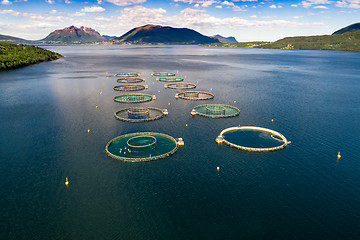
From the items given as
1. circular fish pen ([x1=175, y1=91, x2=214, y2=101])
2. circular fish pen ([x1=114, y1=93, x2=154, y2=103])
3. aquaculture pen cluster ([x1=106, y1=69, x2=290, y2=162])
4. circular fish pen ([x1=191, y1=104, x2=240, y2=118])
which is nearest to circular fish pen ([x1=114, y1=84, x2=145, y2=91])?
circular fish pen ([x1=114, y1=93, x2=154, y2=103])

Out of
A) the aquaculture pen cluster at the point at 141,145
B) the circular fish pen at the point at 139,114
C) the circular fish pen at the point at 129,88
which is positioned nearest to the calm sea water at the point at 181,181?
the aquaculture pen cluster at the point at 141,145

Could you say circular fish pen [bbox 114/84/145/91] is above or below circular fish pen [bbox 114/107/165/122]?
above

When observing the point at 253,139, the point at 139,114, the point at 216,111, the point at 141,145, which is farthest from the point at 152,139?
the point at 216,111

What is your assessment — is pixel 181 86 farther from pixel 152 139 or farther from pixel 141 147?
pixel 141 147

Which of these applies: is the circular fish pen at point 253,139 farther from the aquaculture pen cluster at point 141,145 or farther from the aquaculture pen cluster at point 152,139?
the aquaculture pen cluster at point 141,145

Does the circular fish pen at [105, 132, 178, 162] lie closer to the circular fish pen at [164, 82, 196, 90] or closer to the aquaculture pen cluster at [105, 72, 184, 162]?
the aquaculture pen cluster at [105, 72, 184, 162]

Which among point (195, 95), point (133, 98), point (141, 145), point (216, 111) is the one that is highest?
point (195, 95)

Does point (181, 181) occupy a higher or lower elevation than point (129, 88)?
lower
